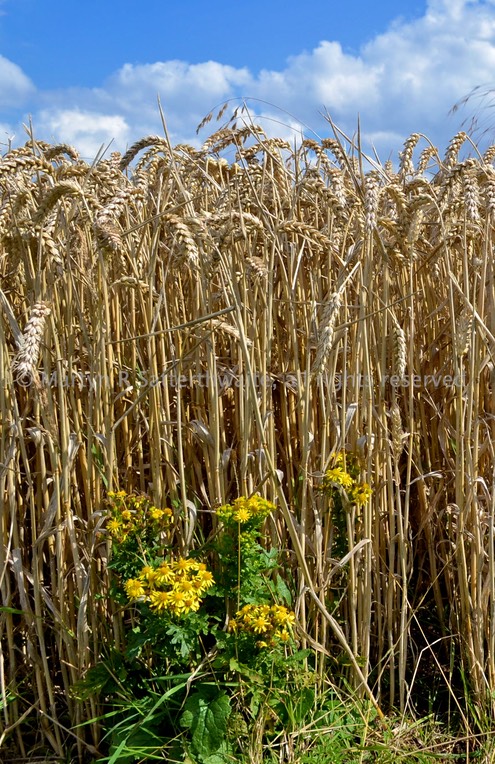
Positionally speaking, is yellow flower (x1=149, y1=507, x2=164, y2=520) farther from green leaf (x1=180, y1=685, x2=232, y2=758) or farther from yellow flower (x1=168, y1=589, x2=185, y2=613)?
green leaf (x1=180, y1=685, x2=232, y2=758)

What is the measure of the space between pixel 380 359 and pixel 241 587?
656mm

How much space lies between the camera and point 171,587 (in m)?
1.42

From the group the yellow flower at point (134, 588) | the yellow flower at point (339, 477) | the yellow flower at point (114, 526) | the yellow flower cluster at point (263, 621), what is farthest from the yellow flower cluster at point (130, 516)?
the yellow flower at point (339, 477)

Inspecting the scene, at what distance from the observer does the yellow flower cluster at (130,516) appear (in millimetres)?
1484

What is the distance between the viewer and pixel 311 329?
5.96ft

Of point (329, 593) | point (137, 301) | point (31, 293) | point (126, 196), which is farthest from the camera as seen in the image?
point (137, 301)

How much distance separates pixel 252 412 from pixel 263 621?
18.8 inches

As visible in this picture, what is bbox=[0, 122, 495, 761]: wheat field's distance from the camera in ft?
5.18

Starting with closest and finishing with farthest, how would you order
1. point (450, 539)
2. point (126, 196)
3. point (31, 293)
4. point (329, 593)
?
point (126, 196) → point (31, 293) → point (329, 593) → point (450, 539)

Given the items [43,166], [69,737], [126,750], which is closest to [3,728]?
[69,737]

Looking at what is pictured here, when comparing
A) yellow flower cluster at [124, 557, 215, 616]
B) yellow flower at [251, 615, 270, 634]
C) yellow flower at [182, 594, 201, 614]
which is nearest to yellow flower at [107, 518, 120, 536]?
yellow flower cluster at [124, 557, 215, 616]

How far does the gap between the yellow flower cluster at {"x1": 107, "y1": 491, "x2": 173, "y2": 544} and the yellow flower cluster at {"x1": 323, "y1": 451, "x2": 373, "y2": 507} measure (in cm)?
36

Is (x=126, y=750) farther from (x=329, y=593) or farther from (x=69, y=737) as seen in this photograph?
(x=329, y=593)

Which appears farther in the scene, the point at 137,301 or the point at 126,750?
the point at 137,301
